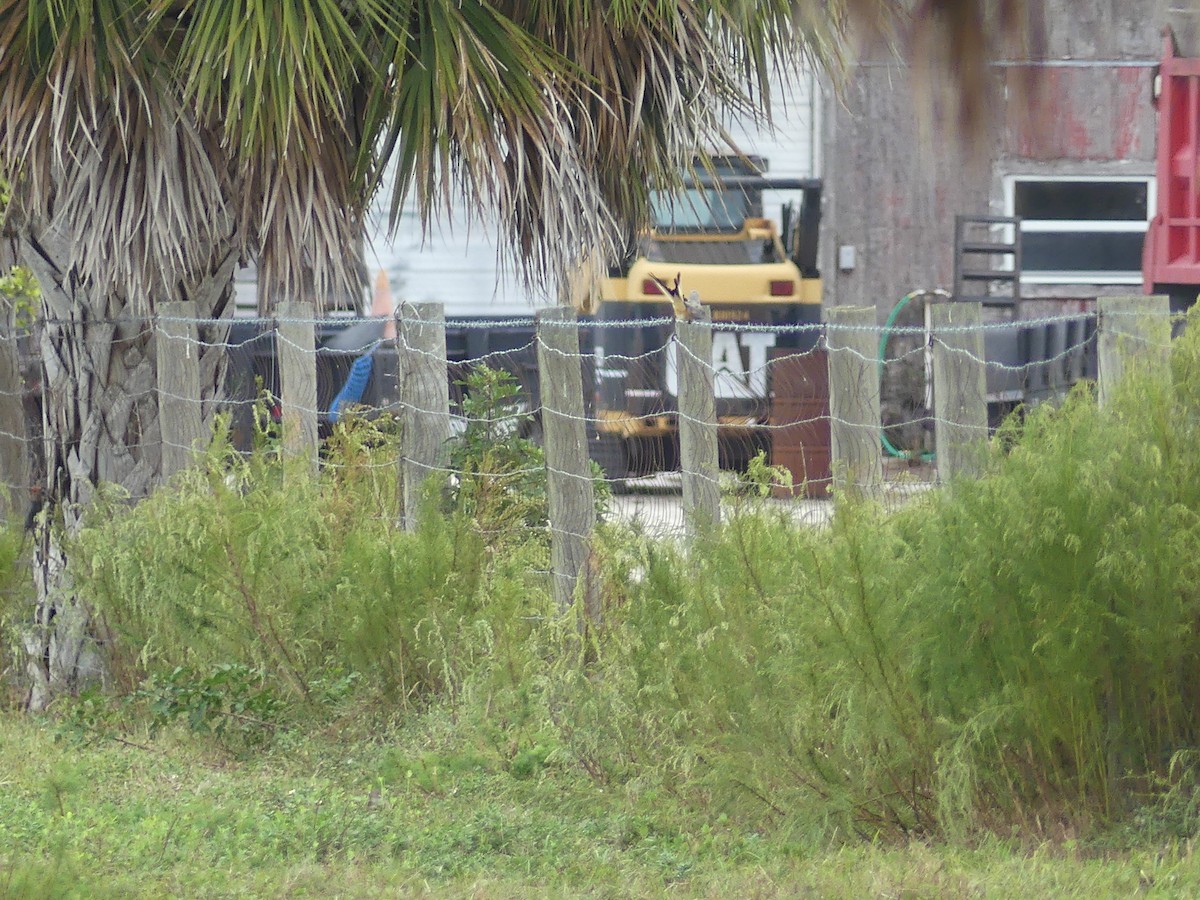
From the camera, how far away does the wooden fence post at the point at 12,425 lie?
7812mm

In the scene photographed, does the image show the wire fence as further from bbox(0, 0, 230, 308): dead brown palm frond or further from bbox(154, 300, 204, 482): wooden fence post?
bbox(0, 0, 230, 308): dead brown palm frond

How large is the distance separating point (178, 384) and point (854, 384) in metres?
2.74

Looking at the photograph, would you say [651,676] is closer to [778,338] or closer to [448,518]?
[448,518]

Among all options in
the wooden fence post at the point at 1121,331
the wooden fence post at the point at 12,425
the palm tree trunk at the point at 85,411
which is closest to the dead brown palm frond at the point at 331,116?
the palm tree trunk at the point at 85,411

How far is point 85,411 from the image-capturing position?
262 inches

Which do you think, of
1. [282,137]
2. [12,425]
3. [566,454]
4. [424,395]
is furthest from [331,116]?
[12,425]

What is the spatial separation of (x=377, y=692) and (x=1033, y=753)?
2618 mm

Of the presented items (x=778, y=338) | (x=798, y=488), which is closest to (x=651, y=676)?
(x=798, y=488)

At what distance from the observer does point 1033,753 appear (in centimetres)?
438

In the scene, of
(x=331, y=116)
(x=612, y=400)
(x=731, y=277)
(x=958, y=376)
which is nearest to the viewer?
(x=331, y=116)

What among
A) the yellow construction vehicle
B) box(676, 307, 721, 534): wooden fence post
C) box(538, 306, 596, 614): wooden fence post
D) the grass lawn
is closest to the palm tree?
box(538, 306, 596, 614): wooden fence post

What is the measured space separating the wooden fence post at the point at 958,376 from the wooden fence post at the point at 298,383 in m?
2.63

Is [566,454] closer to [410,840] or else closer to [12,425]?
[410,840]

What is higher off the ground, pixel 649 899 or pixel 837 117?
pixel 837 117
